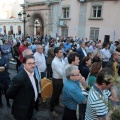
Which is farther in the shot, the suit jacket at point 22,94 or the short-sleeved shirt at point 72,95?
the suit jacket at point 22,94

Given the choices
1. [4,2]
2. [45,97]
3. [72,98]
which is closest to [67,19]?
[45,97]

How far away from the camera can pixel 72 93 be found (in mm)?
2953

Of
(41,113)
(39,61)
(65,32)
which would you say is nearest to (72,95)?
(41,113)

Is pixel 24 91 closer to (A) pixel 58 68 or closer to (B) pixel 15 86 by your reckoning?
(B) pixel 15 86

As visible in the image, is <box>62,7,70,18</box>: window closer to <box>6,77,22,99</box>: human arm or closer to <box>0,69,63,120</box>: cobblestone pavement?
<box>0,69,63,120</box>: cobblestone pavement

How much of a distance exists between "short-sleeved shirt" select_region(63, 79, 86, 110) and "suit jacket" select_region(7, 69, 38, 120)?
2.10 feet

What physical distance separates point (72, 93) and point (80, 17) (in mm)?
19509

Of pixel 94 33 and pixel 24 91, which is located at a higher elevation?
pixel 94 33

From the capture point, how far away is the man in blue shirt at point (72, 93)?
295cm

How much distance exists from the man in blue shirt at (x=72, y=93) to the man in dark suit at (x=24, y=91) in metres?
0.62

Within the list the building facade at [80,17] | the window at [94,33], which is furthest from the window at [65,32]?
the window at [94,33]

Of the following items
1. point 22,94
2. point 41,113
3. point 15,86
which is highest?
point 15,86

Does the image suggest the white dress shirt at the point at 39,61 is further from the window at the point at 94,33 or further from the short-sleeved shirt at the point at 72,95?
the window at the point at 94,33

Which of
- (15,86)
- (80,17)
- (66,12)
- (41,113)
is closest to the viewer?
(15,86)
